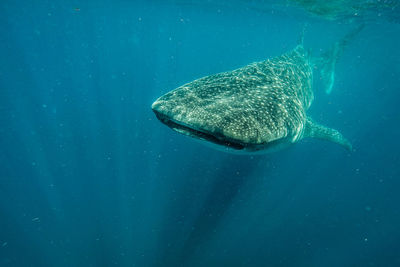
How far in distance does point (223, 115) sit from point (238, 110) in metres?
0.32

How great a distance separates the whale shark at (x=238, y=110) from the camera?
9.32ft

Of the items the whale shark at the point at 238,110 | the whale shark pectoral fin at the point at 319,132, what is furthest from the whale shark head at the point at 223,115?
the whale shark pectoral fin at the point at 319,132

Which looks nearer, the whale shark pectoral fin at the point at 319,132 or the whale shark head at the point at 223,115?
the whale shark head at the point at 223,115

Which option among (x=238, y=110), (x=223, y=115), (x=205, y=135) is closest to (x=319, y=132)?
(x=238, y=110)

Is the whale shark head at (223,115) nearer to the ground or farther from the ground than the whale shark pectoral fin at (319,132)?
farther from the ground

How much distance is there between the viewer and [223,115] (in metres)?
2.99

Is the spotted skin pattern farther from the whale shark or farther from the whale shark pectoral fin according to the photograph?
the whale shark pectoral fin

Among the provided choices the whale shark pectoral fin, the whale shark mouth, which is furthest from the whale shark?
the whale shark pectoral fin

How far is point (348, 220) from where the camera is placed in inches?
463

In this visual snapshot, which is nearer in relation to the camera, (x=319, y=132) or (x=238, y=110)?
(x=238, y=110)

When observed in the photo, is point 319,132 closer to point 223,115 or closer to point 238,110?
point 238,110

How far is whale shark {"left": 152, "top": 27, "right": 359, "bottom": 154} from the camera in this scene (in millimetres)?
2842

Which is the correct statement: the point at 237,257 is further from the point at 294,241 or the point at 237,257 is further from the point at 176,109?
the point at 176,109

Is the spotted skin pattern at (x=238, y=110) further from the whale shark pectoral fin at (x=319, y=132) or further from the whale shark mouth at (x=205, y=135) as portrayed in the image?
the whale shark pectoral fin at (x=319, y=132)
